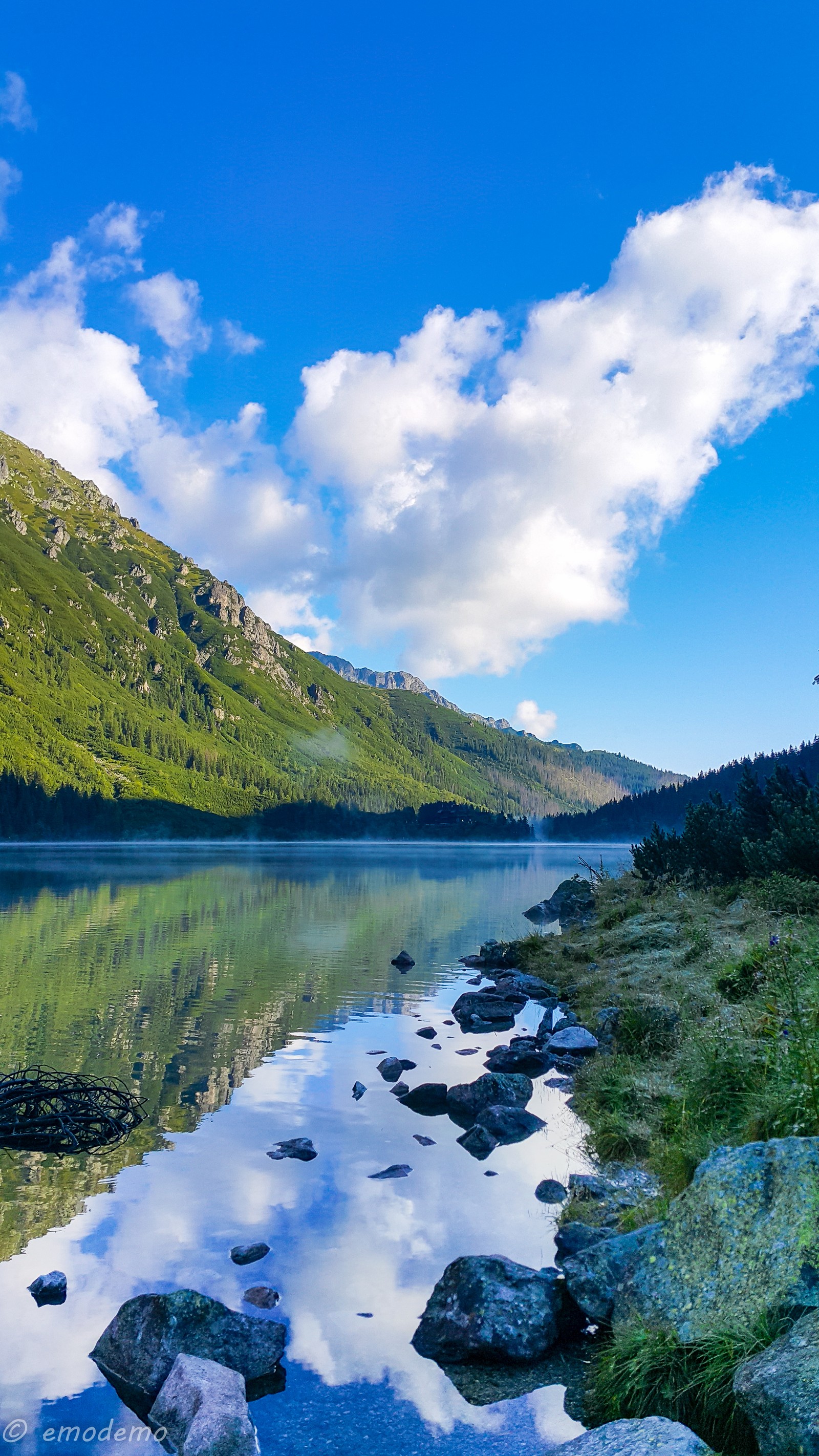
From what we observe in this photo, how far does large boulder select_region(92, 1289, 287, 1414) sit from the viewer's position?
906cm

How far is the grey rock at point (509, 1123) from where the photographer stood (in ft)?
57.3

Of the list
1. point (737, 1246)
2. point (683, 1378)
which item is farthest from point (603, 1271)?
point (737, 1246)

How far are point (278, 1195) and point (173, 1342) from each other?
16.8 ft

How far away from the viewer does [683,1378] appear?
760 cm

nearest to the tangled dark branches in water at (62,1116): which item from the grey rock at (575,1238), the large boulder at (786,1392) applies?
the grey rock at (575,1238)

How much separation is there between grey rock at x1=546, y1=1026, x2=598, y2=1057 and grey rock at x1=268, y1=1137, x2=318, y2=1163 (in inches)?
390

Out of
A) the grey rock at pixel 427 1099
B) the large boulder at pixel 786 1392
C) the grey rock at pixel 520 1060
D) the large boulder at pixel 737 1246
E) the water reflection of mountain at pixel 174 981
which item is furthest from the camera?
the grey rock at pixel 520 1060

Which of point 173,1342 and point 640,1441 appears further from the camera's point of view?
point 173,1342

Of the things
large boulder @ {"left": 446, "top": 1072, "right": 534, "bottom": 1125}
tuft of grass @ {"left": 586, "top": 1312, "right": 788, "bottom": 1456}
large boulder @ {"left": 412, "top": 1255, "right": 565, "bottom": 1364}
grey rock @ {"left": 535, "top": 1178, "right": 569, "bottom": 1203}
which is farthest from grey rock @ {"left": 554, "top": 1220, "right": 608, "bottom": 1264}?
large boulder @ {"left": 446, "top": 1072, "right": 534, "bottom": 1125}

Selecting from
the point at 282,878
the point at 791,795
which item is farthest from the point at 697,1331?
the point at 282,878

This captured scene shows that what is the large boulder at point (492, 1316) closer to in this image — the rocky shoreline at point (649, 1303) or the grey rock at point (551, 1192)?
the rocky shoreline at point (649, 1303)

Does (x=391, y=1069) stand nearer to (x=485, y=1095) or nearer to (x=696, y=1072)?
(x=485, y=1095)

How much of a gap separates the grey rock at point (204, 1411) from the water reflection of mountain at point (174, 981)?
5.05m

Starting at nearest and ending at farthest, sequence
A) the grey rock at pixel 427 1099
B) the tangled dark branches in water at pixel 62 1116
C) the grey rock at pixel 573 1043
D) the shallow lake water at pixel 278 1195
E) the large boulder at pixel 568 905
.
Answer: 1. the shallow lake water at pixel 278 1195
2. the tangled dark branches in water at pixel 62 1116
3. the grey rock at pixel 427 1099
4. the grey rock at pixel 573 1043
5. the large boulder at pixel 568 905
